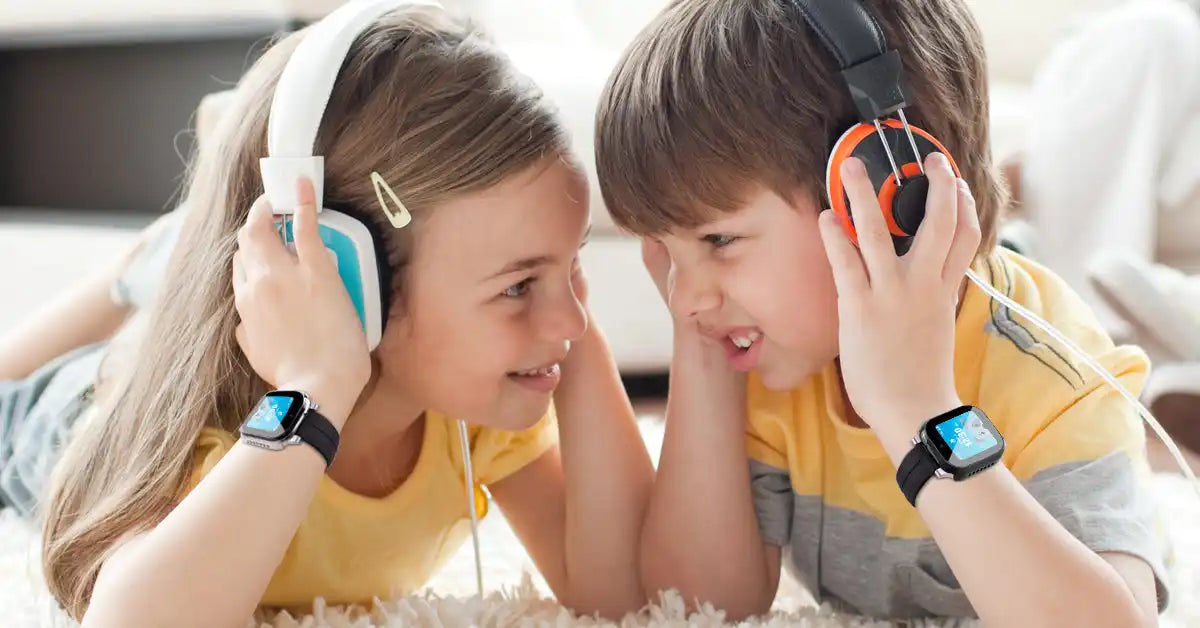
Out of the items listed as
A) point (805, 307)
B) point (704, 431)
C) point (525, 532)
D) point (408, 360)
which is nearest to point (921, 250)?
point (805, 307)

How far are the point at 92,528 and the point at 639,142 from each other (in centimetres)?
52

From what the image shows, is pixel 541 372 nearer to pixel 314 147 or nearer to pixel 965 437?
pixel 314 147

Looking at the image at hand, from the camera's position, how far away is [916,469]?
0.80 m

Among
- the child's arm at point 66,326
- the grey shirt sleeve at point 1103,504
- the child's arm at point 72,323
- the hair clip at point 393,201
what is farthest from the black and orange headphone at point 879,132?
the child's arm at point 66,326

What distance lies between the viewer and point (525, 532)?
48.0 inches

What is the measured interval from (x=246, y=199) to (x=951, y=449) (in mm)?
591

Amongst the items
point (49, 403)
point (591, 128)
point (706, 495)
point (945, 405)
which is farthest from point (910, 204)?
point (49, 403)

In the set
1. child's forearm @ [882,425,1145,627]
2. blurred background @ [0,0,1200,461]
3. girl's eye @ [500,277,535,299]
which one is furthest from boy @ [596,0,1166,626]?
blurred background @ [0,0,1200,461]

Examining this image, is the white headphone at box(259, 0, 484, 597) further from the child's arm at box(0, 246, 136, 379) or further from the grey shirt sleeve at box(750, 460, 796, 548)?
the child's arm at box(0, 246, 136, 379)

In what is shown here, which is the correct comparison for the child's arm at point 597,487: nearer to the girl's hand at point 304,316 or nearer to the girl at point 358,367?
the girl at point 358,367

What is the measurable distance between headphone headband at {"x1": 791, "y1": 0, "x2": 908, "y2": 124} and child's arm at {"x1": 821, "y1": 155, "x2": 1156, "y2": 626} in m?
0.05

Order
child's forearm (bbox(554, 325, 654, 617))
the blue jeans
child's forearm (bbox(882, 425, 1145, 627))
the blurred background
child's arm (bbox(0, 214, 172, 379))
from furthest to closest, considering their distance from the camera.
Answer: the blurred background
child's arm (bbox(0, 214, 172, 379))
the blue jeans
child's forearm (bbox(554, 325, 654, 617))
child's forearm (bbox(882, 425, 1145, 627))

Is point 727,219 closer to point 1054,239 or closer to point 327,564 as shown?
point 327,564

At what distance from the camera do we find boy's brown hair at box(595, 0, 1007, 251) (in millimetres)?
870
